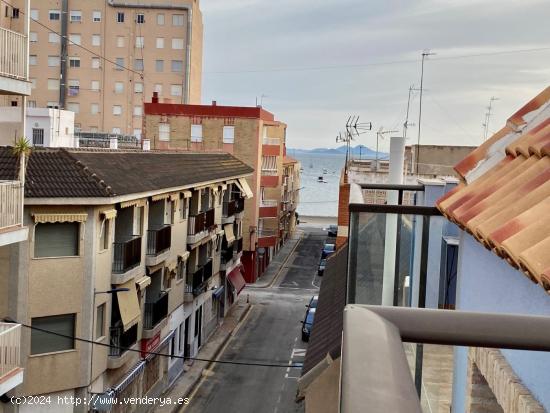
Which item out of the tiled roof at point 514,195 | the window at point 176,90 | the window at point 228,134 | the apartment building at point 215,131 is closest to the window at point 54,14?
the window at point 176,90

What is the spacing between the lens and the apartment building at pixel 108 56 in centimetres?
7794

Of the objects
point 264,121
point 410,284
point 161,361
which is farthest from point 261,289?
point 410,284

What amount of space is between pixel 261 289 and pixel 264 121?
12.4 metres

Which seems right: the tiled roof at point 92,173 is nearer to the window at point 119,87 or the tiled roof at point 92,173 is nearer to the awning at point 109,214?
the awning at point 109,214

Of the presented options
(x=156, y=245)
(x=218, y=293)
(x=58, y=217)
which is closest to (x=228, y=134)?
(x=218, y=293)

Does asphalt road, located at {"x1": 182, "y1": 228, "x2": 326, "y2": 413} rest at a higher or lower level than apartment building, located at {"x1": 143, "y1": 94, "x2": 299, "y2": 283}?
lower

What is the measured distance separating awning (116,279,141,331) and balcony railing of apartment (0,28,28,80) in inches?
305

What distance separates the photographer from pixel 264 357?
33.1 metres

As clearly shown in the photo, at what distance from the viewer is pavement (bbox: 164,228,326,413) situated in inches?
1082

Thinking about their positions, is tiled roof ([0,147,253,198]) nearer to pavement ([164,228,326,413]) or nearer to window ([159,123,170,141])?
pavement ([164,228,326,413])

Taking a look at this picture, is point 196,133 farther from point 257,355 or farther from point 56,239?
point 56,239

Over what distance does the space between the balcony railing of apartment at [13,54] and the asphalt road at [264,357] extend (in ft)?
46.8

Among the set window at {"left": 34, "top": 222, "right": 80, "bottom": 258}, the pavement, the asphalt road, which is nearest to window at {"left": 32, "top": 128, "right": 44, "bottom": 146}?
the pavement

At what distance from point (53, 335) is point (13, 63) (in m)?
7.24
